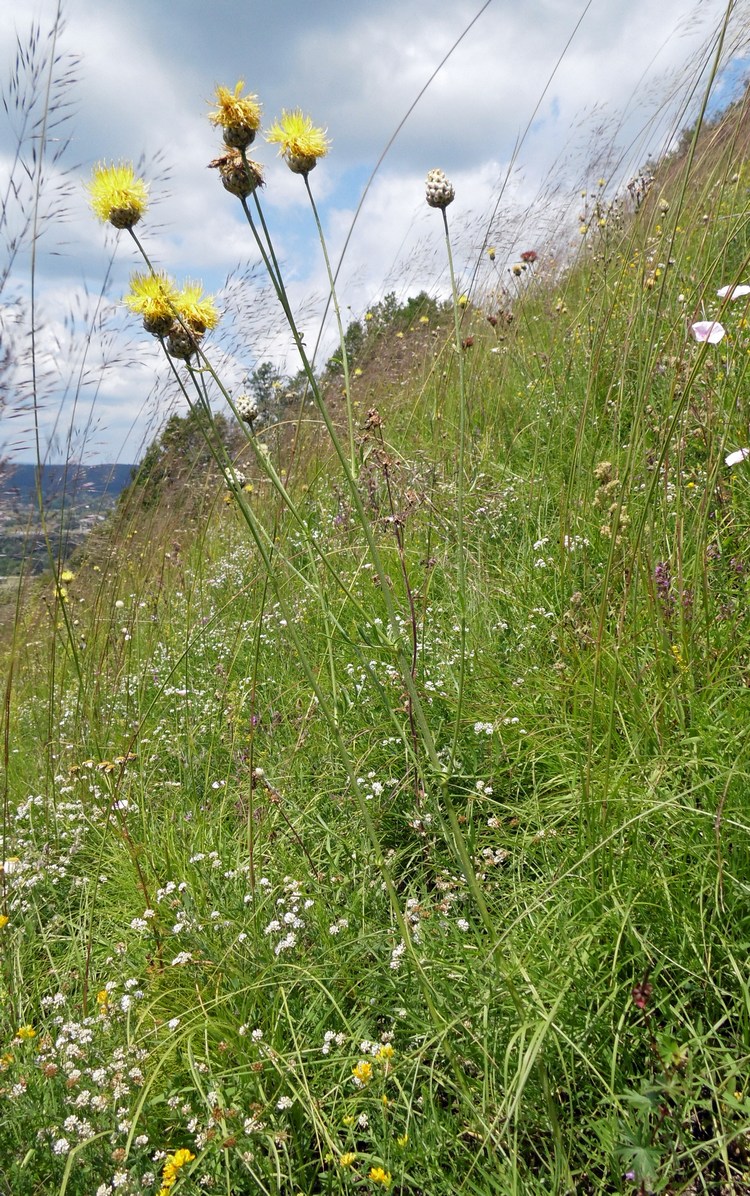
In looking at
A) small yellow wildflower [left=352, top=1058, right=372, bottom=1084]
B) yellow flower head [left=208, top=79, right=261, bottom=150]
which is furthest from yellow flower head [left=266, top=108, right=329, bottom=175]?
small yellow wildflower [left=352, top=1058, right=372, bottom=1084]

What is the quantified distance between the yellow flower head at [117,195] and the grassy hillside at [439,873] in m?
0.50

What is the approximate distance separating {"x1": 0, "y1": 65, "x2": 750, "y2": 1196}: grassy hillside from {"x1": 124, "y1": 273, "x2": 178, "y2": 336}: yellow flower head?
→ 0.25m

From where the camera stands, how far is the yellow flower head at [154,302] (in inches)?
50.1

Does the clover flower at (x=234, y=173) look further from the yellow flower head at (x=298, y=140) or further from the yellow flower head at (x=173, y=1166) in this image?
the yellow flower head at (x=173, y=1166)

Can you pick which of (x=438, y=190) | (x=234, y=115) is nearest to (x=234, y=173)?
(x=234, y=115)

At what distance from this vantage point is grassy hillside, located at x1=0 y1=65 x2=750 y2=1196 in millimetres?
1090

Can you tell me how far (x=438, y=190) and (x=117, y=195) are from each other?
25.7 inches

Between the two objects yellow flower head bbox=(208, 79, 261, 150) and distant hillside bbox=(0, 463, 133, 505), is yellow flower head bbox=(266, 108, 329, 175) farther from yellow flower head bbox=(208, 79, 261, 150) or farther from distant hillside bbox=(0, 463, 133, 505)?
distant hillside bbox=(0, 463, 133, 505)

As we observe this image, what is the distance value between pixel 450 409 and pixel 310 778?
8.12ft

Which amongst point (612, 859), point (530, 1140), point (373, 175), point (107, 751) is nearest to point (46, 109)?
point (373, 175)

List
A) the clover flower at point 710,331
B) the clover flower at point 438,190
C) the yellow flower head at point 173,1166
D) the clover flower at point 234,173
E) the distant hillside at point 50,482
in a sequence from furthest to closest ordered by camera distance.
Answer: the distant hillside at point 50,482 → the clover flower at point 438,190 → the clover flower at point 710,331 → the clover flower at point 234,173 → the yellow flower head at point 173,1166

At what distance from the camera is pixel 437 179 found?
156cm

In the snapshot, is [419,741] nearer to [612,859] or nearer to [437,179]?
[612,859]

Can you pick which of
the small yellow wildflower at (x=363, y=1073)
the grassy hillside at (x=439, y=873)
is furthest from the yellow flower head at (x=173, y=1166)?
the small yellow wildflower at (x=363, y=1073)
